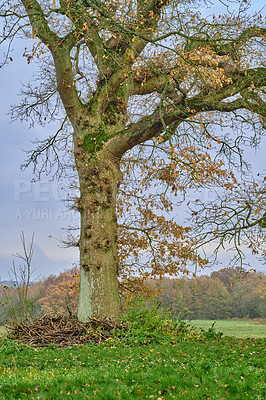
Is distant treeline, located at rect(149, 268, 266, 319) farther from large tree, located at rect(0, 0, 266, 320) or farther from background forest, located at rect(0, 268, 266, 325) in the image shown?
large tree, located at rect(0, 0, 266, 320)

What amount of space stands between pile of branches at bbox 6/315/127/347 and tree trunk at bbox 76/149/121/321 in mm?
348

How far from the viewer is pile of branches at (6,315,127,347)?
32.8 ft

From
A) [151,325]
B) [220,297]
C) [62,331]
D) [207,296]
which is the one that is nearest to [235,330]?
[207,296]

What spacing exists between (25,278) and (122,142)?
577cm

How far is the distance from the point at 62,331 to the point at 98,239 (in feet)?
9.61

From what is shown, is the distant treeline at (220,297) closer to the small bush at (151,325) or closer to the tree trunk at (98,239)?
the small bush at (151,325)

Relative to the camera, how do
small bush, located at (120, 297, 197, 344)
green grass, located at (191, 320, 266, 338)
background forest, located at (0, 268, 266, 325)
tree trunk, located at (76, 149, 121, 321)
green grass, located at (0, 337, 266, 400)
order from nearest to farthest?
green grass, located at (0, 337, 266, 400) → small bush, located at (120, 297, 197, 344) → tree trunk, located at (76, 149, 121, 321) → green grass, located at (191, 320, 266, 338) → background forest, located at (0, 268, 266, 325)

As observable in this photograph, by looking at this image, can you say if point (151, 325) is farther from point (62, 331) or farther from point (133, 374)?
point (133, 374)

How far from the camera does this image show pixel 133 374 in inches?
222

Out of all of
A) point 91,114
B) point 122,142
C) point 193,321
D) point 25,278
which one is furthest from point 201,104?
point 25,278

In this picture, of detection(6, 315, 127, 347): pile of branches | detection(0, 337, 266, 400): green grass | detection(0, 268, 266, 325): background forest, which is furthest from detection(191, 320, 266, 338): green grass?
detection(0, 337, 266, 400): green grass

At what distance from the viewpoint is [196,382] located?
5266 millimetres

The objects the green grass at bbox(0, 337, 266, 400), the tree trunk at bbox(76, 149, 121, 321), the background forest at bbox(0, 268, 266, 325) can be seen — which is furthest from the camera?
the background forest at bbox(0, 268, 266, 325)

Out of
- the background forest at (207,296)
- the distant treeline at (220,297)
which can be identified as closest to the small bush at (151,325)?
the background forest at (207,296)
